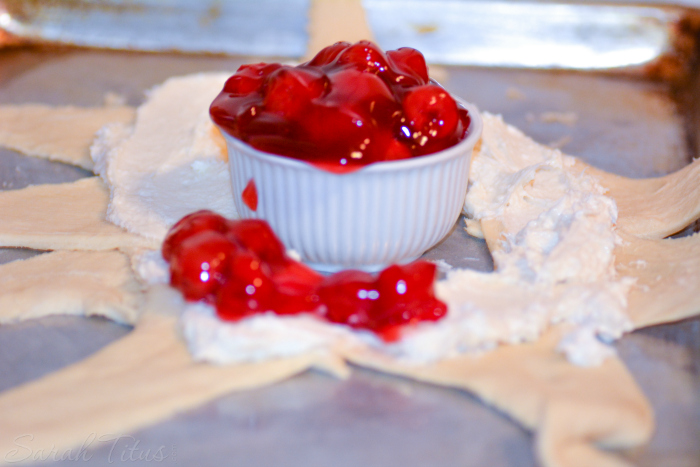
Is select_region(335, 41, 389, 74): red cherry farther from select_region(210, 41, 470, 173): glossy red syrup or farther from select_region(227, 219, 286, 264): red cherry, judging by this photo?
select_region(227, 219, 286, 264): red cherry

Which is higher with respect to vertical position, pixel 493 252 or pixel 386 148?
pixel 386 148

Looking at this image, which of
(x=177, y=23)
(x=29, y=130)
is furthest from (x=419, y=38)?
(x=29, y=130)

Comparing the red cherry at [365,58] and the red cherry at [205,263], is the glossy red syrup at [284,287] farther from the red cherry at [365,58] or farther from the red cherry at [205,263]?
the red cherry at [365,58]

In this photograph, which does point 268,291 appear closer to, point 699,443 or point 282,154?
point 282,154

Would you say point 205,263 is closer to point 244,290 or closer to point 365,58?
point 244,290

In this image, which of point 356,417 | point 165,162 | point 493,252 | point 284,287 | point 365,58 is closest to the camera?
point 356,417

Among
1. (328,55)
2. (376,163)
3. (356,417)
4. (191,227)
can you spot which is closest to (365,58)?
(328,55)

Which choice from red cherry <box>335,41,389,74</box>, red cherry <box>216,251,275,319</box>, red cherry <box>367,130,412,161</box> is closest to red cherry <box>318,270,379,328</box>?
red cherry <box>216,251,275,319</box>
